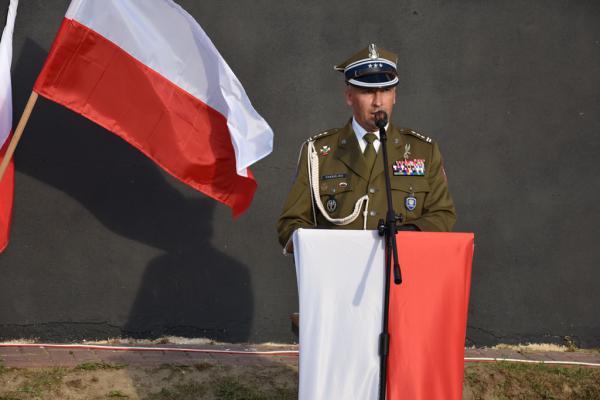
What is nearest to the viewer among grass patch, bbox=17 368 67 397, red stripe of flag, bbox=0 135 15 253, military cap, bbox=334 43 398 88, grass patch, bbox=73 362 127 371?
military cap, bbox=334 43 398 88

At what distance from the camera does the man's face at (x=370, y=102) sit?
178 inches

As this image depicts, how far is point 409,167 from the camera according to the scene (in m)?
4.64

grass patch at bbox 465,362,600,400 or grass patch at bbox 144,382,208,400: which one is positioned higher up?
grass patch at bbox 465,362,600,400

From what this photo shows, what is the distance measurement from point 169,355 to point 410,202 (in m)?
2.55

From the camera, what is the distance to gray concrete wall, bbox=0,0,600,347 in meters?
6.66

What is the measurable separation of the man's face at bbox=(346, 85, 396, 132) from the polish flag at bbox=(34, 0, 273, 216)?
3.40 ft

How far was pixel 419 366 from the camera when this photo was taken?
384cm

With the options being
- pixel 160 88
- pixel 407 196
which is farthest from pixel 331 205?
pixel 160 88

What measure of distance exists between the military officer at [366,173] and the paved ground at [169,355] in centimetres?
203

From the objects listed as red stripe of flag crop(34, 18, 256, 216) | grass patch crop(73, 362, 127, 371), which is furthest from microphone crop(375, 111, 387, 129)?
grass patch crop(73, 362, 127, 371)

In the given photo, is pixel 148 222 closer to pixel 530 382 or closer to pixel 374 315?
pixel 530 382

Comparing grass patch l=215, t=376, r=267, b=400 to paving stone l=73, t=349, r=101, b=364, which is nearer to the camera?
grass patch l=215, t=376, r=267, b=400

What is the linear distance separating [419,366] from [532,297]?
351 centimetres

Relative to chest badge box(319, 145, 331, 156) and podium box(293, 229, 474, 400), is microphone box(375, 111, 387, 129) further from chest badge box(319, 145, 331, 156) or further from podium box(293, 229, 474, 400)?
chest badge box(319, 145, 331, 156)
